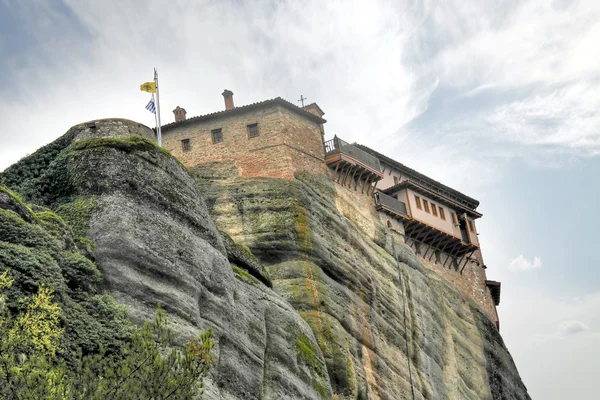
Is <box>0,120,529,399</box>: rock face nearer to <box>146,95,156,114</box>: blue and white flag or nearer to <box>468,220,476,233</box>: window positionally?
<box>146,95,156,114</box>: blue and white flag

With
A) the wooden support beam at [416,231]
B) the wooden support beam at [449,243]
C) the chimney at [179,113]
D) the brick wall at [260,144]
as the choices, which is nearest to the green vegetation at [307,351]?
the brick wall at [260,144]

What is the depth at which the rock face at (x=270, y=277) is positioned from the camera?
835 inches

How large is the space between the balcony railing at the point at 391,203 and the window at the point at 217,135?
10067 mm

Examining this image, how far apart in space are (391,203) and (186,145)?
1293 centimetres

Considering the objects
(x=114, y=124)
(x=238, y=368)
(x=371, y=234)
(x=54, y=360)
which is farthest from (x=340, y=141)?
(x=54, y=360)

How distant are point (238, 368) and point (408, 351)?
18.3 meters

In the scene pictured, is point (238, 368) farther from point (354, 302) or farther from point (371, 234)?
point (371, 234)

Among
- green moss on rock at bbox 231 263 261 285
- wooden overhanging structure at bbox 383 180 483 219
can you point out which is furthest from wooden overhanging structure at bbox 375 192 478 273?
green moss on rock at bbox 231 263 261 285

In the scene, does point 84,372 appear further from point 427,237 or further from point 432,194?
point 432,194

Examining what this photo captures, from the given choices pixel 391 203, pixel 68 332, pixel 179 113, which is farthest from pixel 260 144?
Result: pixel 68 332

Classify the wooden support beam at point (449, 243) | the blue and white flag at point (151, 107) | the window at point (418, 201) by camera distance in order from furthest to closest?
the wooden support beam at point (449, 243) → the window at point (418, 201) → the blue and white flag at point (151, 107)

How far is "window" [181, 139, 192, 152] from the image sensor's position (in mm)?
42719

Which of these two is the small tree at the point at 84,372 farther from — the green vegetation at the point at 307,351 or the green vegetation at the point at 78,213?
the green vegetation at the point at 307,351

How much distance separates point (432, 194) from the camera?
52.3 metres
